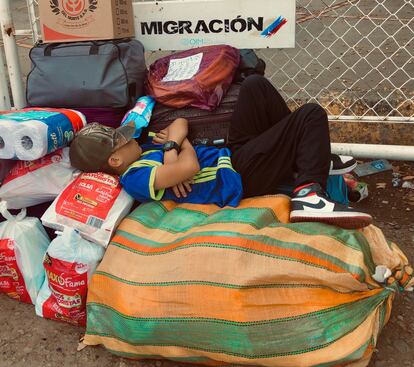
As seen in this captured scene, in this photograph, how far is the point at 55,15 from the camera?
2953 mm

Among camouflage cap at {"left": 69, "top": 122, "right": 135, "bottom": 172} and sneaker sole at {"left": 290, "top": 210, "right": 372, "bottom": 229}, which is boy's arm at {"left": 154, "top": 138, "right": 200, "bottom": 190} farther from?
sneaker sole at {"left": 290, "top": 210, "right": 372, "bottom": 229}

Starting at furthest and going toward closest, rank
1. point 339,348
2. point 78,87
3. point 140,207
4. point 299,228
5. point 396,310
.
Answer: point 78,87
point 140,207
point 396,310
point 299,228
point 339,348

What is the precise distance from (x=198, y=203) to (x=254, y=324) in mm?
790

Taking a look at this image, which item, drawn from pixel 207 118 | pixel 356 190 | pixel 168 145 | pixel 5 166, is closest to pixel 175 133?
pixel 168 145

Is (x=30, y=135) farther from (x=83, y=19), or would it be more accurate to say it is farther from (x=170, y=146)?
(x=83, y=19)

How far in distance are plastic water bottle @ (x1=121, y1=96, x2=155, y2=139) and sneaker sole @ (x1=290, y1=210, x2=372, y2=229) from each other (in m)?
1.03

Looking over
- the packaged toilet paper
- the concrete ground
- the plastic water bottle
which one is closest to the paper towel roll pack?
the packaged toilet paper

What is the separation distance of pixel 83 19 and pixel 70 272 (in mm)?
1490

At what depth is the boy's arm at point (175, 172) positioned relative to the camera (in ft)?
7.81

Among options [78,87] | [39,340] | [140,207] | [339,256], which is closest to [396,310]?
[339,256]

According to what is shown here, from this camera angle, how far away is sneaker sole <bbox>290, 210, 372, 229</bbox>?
211 cm

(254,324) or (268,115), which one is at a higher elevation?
(268,115)

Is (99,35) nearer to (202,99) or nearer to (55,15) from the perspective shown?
(55,15)

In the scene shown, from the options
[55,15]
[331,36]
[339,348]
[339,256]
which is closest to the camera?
[339,348]
